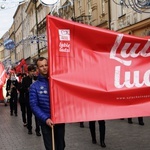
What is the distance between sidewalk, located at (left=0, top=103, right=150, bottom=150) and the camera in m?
7.95

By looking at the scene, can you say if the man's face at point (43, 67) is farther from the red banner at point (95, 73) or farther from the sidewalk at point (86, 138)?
the sidewalk at point (86, 138)

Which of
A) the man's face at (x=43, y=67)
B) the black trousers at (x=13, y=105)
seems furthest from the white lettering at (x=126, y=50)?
the black trousers at (x=13, y=105)

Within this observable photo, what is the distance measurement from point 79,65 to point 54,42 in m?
0.45

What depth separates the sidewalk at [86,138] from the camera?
26.1ft

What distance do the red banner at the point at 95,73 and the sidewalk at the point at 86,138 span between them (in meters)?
2.45

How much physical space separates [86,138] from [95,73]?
12.9 ft

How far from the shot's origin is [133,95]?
5410 mm

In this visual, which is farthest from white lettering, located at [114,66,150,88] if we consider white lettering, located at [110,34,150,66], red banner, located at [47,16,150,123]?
white lettering, located at [110,34,150,66]

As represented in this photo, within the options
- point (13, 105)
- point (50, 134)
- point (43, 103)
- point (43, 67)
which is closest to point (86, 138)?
point (50, 134)

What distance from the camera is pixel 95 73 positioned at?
5273 millimetres

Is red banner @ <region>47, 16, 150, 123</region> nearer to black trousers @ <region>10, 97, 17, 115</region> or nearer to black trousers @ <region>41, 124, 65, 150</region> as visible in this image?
black trousers @ <region>41, 124, 65, 150</region>

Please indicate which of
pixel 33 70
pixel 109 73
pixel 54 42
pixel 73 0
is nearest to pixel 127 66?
pixel 109 73

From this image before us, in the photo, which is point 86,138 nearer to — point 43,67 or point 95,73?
point 95,73

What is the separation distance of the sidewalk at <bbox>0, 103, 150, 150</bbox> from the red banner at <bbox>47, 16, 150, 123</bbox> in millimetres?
2446
